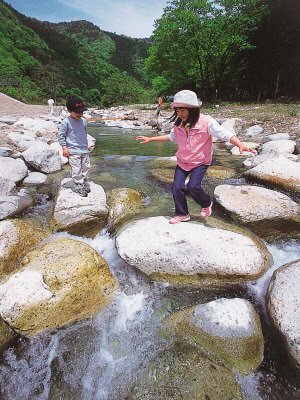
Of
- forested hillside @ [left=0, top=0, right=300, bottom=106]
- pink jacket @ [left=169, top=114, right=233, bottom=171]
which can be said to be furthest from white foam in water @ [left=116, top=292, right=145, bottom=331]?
forested hillside @ [left=0, top=0, right=300, bottom=106]

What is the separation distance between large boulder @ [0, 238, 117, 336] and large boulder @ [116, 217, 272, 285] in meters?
0.46

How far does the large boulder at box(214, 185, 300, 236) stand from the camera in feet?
12.0

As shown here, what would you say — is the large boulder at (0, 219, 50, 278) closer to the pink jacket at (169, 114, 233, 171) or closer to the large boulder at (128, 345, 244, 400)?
the large boulder at (128, 345, 244, 400)

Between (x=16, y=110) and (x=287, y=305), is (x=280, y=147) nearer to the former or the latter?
(x=287, y=305)

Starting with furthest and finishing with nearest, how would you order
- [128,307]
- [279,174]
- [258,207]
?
1. [279,174]
2. [258,207]
3. [128,307]

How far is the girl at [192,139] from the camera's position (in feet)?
9.11

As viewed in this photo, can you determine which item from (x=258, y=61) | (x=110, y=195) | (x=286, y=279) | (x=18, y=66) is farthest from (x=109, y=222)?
(x=18, y=66)

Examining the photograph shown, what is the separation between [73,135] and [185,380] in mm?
3526

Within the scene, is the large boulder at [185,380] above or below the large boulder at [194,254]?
below

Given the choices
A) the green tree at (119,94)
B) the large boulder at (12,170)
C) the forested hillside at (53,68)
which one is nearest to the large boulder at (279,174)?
the large boulder at (12,170)

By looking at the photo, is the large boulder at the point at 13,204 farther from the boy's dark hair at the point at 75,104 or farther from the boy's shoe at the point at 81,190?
the boy's dark hair at the point at 75,104

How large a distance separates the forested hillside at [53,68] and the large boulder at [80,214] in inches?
1411

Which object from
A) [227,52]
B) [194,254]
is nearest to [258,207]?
[194,254]

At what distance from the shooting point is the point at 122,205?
4.26 meters
